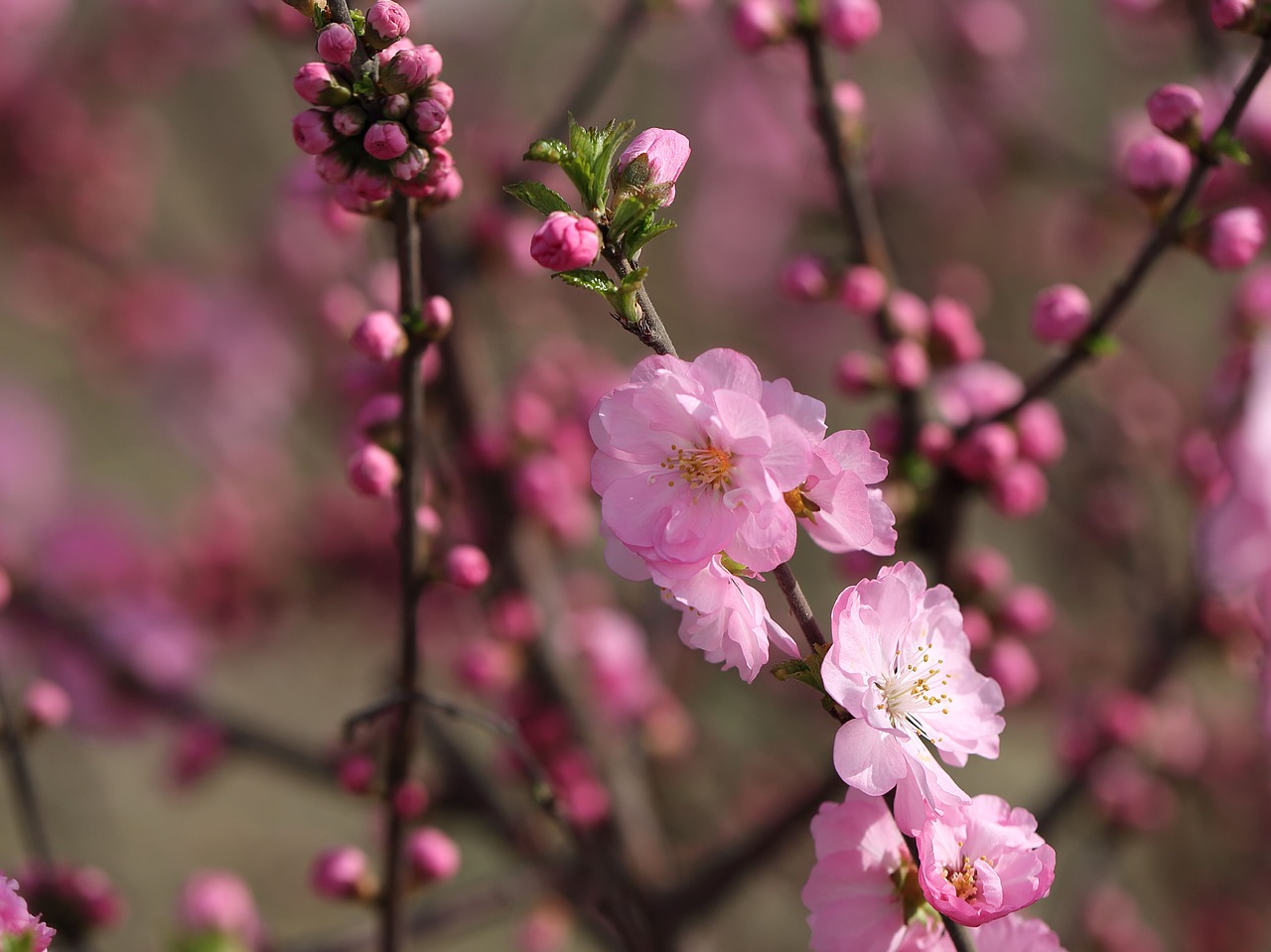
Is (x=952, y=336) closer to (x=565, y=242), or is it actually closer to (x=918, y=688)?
(x=918, y=688)

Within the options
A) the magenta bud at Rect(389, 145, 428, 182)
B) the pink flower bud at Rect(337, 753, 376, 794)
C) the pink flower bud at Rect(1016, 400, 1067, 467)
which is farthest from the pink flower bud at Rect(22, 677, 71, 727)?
the pink flower bud at Rect(1016, 400, 1067, 467)

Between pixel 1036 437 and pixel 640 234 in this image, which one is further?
pixel 1036 437

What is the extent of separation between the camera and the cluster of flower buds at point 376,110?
2.10ft

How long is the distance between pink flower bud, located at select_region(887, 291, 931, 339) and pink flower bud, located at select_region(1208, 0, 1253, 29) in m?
0.38

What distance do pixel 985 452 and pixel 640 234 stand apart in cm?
50

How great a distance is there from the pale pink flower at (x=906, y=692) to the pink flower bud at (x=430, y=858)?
0.50 metres

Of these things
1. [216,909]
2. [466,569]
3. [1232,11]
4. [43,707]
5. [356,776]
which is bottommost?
[216,909]

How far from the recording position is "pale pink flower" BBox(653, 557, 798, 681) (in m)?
0.63

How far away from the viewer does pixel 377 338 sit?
763 millimetres

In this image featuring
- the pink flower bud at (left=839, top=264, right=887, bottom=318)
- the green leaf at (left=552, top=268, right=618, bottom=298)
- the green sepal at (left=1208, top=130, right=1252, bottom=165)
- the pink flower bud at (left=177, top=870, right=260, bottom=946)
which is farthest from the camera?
the pink flower bud at (left=177, top=870, right=260, bottom=946)

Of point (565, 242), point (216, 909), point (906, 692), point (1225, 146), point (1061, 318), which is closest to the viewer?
point (565, 242)

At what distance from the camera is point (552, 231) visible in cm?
61

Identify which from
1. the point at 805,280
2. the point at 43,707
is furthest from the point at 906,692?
the point at 43,707

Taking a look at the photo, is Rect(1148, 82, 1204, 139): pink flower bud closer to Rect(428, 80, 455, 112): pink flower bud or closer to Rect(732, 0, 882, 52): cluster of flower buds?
Rect(732, 0, 882, 52): cluster of flower buds
